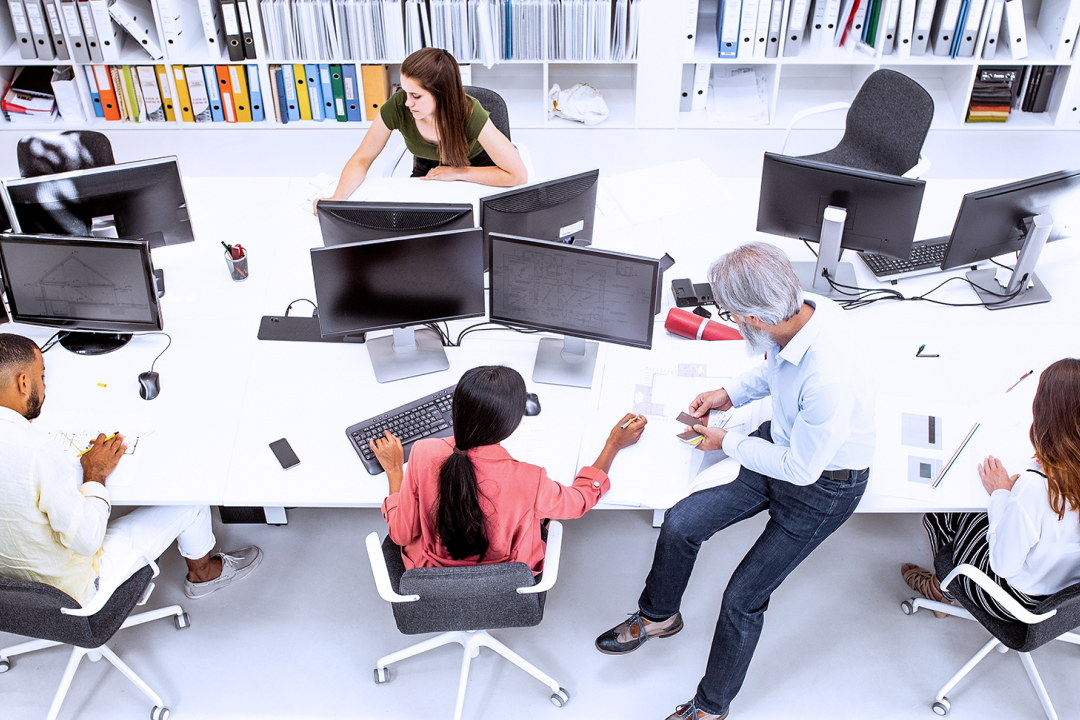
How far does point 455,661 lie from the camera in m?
2.63

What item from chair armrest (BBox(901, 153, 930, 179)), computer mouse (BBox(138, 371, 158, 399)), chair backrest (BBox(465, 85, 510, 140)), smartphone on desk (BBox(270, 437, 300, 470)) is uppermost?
chair backrest (BBox(465, 85, 510, 140))

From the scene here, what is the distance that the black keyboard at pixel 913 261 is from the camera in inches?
117

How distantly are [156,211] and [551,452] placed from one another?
1.55 meters

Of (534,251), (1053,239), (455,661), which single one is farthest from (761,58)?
(455,661)

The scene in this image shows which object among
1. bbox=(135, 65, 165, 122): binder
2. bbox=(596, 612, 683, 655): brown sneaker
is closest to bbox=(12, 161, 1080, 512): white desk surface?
bbox=(596, 612, 683, 655): brown sneaker

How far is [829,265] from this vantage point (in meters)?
2.86

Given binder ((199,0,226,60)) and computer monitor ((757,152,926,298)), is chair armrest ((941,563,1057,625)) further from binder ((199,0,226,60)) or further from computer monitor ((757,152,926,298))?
binder ((199,0,226,60))

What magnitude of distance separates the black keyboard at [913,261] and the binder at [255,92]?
3.17 m

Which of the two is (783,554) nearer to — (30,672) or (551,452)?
(551,452)

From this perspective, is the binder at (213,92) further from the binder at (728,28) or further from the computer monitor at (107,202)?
the binder at (728,28)

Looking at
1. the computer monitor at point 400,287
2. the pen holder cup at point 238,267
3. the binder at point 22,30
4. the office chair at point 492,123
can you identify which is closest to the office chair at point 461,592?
the computer monitor at point 400,287

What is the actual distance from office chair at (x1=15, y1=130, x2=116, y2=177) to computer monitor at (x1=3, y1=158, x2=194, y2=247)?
54 cm

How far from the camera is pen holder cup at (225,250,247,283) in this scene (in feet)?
9.67

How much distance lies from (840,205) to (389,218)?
1.36 m
